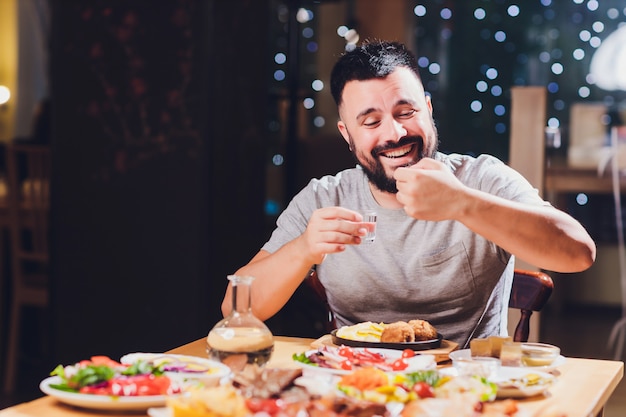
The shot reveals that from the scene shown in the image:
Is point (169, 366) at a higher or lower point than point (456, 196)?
lower

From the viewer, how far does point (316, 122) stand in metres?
7.97

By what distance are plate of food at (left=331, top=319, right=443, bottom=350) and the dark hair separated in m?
0.73

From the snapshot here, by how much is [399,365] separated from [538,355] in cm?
31

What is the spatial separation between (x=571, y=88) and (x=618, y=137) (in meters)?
1.06

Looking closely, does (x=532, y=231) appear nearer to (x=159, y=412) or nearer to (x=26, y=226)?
(x=159, y=412)

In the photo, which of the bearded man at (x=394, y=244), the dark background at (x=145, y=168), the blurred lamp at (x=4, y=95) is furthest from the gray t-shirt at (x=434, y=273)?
the blurred lamp at (x=4, y=95)

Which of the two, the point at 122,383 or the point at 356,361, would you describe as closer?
the point at 122,383

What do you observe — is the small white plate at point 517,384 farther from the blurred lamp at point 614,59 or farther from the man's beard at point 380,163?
the blurred lamp at point 614,59

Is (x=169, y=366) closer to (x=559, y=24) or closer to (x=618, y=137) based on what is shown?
(x=618, y=137)

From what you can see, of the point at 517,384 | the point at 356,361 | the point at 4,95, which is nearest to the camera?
the point at 517,384

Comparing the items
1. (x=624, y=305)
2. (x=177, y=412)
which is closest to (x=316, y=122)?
(x=624, y=305)

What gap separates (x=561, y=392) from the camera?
1.58 m

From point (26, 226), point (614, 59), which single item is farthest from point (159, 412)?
point (614, 59)

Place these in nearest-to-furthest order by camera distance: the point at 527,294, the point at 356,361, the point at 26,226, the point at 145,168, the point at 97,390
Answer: the point at 97,390 → the point at 356,361 → the point at 527,294 → the point at 145,168 → the point at 26,226
